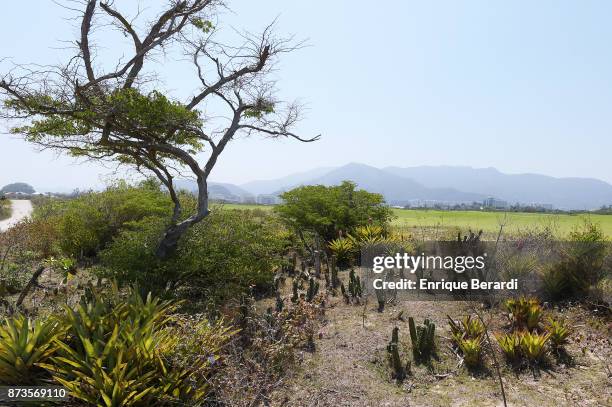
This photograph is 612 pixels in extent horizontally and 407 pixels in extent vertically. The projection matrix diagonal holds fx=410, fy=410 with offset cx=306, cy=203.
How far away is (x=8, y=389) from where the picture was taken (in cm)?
406

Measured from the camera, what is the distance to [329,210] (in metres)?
14.1

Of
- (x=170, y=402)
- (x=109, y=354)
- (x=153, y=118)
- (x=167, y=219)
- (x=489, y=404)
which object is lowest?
(x=489, y=404)

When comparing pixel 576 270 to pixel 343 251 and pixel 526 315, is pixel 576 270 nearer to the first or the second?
pixel 526 315

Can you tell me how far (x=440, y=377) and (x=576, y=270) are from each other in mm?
4436

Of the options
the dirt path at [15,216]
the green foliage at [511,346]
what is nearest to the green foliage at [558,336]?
the green foliage at [511,346]

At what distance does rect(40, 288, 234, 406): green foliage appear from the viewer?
3.79 m

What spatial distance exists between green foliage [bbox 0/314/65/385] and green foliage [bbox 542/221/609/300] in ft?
27.2

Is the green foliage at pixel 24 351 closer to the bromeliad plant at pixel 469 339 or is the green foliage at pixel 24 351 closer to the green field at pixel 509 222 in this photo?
the bromeliad plant at pixel 469 339

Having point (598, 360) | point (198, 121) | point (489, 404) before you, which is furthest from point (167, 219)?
point (598, 360)

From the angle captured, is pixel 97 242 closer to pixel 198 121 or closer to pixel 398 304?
pixel 198 121

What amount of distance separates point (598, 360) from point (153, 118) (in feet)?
25.6

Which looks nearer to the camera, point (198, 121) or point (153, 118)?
point (153, 118)

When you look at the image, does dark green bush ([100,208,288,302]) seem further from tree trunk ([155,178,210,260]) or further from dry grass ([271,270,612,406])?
dry grass ([271,270,612,406])

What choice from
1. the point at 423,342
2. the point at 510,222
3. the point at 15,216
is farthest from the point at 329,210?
the point at 15,216
